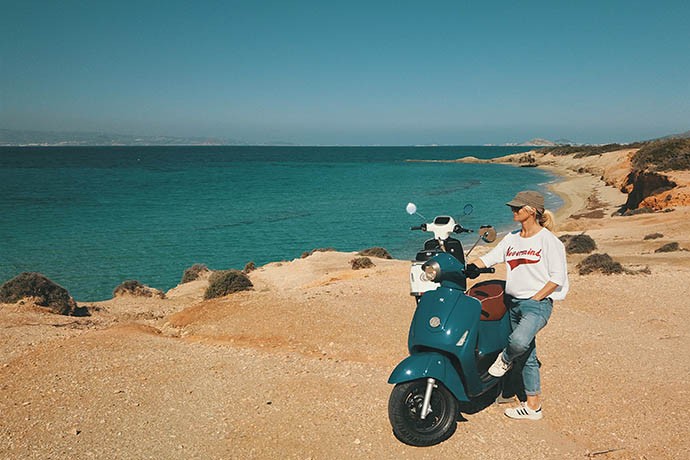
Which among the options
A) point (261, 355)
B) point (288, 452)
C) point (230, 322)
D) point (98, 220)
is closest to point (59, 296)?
point (230, 322)

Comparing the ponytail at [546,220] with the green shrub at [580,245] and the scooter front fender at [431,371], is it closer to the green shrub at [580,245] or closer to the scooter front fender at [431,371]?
the scooter front fender at [431,371]

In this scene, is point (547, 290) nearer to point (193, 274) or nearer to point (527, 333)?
point (527, 333)

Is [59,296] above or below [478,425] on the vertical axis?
below

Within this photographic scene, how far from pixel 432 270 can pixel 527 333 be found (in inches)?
42.0

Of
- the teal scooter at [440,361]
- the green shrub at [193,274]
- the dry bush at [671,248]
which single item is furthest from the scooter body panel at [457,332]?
the green shrub at [193,274]

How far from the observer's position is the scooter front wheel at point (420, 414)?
4.34 metres

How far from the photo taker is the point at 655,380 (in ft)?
20.5

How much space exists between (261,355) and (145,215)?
34.6 meters

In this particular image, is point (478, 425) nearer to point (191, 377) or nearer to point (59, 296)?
point (191, 377)

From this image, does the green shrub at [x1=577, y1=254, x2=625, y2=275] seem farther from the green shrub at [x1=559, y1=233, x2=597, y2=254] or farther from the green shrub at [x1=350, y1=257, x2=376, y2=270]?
the green shrub at [x1=350, y1=257, x2=376, y2=270]

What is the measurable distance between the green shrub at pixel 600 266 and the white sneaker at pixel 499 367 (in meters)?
8.91

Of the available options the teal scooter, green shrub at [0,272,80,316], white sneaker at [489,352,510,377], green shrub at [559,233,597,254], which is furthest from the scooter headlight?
green shrub at [559,233,597,254]

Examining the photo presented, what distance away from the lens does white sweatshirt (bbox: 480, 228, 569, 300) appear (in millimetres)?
4559

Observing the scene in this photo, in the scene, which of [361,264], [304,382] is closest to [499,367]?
[304,382]
